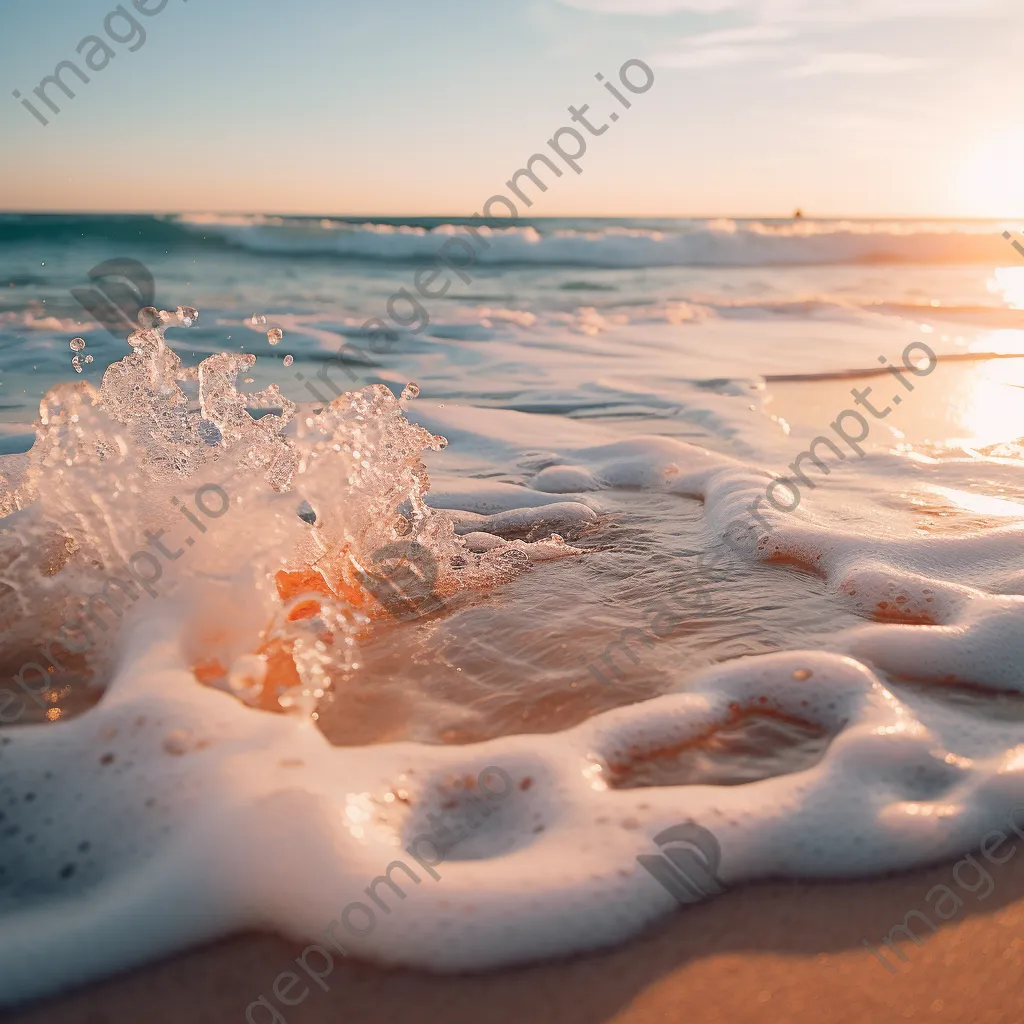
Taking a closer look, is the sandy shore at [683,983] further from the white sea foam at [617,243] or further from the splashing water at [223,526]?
the white sea foam at [617,243]

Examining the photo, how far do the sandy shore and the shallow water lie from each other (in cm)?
5

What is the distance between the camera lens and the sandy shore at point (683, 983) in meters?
1.22

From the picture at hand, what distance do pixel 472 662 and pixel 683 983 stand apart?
0.94 m

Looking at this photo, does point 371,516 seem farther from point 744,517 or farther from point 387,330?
point 387,330

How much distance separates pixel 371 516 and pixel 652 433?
7.37 ft

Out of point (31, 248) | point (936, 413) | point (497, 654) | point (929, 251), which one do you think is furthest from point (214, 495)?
point (929, 251)

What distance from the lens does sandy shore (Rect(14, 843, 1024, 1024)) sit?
122cm

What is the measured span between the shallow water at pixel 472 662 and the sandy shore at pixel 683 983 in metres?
0.05

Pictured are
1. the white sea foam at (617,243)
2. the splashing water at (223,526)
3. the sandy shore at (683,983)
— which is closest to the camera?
the sandy shore at (683,983)

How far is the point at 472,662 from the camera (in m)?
2.09

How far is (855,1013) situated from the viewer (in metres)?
1.22
